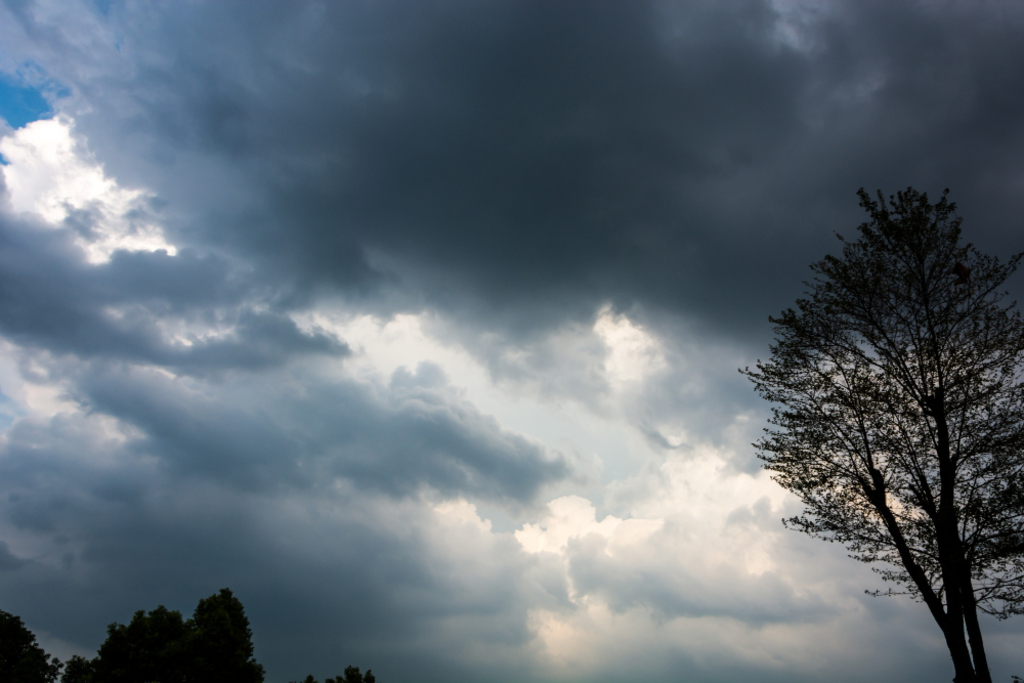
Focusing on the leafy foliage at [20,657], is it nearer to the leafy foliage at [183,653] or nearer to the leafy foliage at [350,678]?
the leafy foliage at [183,653]

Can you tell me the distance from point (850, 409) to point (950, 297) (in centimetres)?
466

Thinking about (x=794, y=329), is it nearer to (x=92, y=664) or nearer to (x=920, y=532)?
(x=920, y=532)

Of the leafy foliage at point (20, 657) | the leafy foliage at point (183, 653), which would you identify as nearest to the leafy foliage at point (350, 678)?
the leafy foliage at point (183, 653)

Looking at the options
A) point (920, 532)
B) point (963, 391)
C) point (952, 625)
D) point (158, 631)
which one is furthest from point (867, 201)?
point (158, 631)

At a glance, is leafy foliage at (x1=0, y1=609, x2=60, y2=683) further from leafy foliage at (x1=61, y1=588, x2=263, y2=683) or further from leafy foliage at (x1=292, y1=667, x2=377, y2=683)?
leafy foliage at (x1=292, y1=667, x2=377, y2=683)

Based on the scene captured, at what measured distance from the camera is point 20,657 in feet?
148

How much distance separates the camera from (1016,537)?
14477 mm

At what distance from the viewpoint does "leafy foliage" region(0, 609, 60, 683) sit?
4356 cm

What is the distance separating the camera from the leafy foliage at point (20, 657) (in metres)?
43.6

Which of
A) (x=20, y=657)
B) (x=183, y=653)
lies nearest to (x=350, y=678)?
(x=183, y=653)

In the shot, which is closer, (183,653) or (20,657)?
(183,653)

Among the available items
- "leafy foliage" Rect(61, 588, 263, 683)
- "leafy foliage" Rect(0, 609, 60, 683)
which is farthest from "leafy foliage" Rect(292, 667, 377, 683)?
"leafy foliage" Rect(0, 609, 60, 683)

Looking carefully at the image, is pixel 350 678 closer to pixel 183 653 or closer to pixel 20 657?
pixel 183 653

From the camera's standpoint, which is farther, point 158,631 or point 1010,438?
point 158,631
